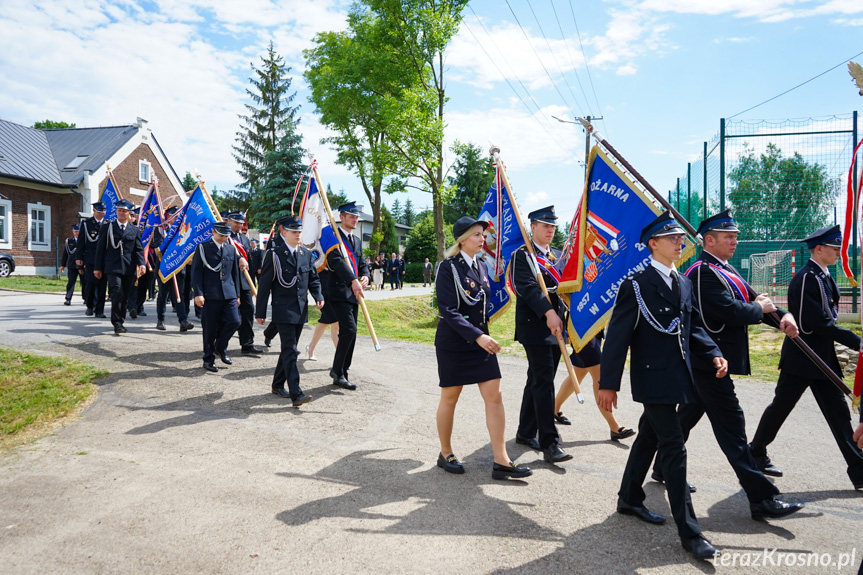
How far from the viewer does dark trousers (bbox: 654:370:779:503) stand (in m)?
4.05

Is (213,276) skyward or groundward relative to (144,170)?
groundward

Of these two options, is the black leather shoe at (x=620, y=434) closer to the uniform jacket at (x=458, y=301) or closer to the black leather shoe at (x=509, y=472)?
the black leather shoe at (x=509, y=472)

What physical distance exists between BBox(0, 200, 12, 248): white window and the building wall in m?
0.11

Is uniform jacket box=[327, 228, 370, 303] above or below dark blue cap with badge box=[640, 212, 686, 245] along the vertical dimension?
below

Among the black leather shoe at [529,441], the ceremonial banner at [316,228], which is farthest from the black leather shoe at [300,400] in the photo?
the black leather shoe at [529,441]

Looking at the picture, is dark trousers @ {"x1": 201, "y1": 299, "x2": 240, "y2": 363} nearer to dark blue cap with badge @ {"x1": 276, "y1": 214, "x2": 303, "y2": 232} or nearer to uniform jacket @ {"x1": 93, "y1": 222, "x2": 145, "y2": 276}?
dark blue cap with badge @ {"x1": 276, "y1": 214, "x2": 303, "y2": 232}

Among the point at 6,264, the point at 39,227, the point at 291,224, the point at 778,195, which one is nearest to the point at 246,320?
the point at 291,224

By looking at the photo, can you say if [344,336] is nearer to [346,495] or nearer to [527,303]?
[527,303]

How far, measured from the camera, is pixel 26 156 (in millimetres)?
32250

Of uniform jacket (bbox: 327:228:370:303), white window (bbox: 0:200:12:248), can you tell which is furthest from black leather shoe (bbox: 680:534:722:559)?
white window (bbox: 0:200:12:248)

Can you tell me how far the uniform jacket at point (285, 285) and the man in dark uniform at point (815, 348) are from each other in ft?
16.2

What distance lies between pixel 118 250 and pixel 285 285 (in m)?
5.47

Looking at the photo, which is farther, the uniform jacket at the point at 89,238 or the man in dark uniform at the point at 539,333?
the uniform jacket at the point at 89,238

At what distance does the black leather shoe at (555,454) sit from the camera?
16.4ft
